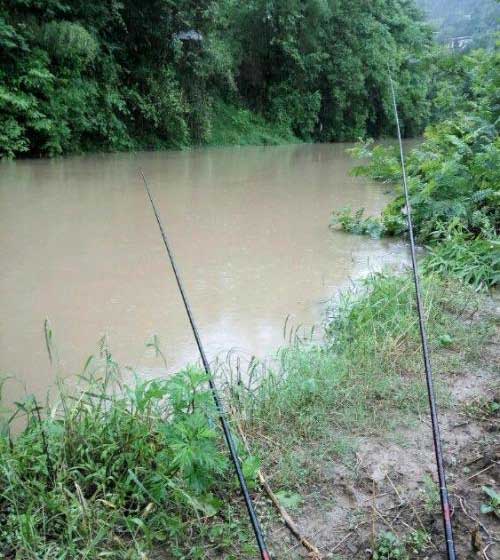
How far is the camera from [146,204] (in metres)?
6.80

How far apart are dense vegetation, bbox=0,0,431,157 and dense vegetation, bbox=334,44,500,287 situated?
1.68 meters

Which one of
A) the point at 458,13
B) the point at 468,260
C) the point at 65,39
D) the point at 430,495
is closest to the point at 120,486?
the point at 430,495

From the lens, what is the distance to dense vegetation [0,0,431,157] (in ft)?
36.0

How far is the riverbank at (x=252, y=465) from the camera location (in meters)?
1.55

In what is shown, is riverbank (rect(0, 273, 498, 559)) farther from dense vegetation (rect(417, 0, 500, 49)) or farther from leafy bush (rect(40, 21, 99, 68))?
dense vegetation (rect(417, 0, 500, 49))

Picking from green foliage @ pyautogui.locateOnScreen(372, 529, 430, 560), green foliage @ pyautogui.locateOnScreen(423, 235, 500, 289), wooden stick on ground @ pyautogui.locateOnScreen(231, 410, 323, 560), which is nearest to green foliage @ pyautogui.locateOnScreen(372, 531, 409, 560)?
green foliage @ pyautogui.locateOnScreen(372, 529, 430, 560)

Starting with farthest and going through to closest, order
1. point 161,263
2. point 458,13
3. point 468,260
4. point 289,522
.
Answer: point 458,13 → point 161,263 → point 468,260 → point 289,522

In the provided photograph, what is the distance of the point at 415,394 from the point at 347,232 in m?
3.48

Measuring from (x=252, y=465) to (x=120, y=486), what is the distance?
1.33 ft

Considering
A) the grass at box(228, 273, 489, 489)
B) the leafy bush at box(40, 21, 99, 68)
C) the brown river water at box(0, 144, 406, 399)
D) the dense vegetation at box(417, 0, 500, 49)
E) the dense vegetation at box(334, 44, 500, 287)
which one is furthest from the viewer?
the dense vegetation at box(417, 0, 500, 49)

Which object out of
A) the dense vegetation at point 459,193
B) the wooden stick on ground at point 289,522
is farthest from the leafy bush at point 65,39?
the wooden stick on ground at point 289,522

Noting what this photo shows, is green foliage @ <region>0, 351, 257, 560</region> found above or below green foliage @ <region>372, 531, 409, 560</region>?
above

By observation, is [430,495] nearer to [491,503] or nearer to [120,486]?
[491,503]

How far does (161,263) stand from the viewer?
449 cm
